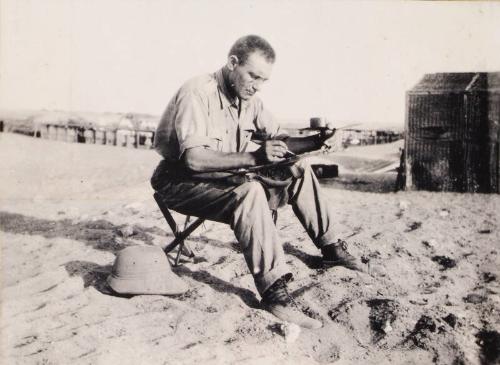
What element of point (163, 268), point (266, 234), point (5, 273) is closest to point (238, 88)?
point (266, 234)

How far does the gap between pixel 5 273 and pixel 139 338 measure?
163 centimetres

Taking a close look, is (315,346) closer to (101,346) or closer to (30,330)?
(101,346)

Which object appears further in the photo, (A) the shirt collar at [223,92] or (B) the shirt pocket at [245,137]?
(B) the shirt pocket at [245,137]

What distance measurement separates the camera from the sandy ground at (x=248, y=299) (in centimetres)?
203

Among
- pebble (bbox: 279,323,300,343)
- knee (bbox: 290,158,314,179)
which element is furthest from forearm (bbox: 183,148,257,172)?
pebble (bbox: 279,323,300,343)

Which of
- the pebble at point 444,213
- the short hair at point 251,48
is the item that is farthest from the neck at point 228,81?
the pebble at point 444,213

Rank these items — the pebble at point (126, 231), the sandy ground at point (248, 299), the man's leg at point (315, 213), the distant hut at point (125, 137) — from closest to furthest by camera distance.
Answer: the sandy ground at point (248, 299) < the man's leg at point (315, 213) < the pebble at point (126, 231) < the distant hut at point (125, 137)

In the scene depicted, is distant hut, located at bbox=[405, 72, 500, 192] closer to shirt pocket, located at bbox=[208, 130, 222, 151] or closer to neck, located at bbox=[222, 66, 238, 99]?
neck, located at bbox=[222, 66, 238, 99]

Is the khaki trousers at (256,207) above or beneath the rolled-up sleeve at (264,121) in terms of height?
beneath

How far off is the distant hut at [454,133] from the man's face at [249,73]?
4.97 metres

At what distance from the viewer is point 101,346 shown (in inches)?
82.1

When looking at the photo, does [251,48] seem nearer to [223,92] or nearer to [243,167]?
[223,92]

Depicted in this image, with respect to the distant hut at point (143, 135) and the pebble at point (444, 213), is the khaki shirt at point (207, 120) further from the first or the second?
the distant hut at point (143, 135)

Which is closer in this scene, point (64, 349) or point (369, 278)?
point (64, 349)
